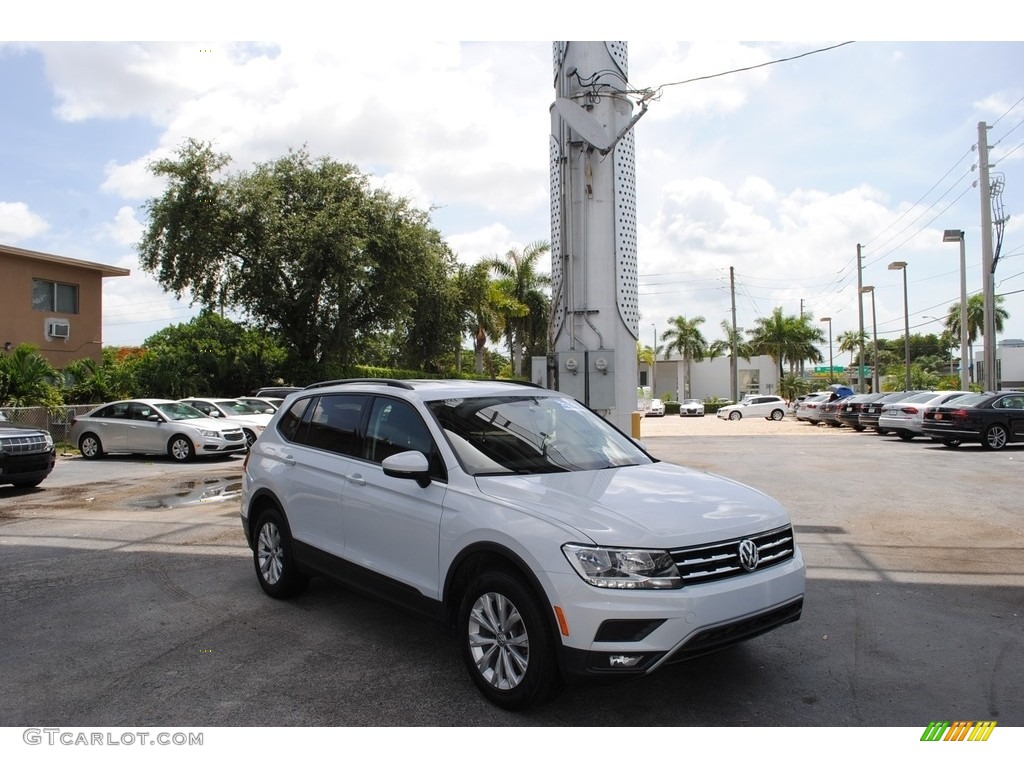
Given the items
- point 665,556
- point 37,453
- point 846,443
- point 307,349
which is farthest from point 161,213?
point 665,556

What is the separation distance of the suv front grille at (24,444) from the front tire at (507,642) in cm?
1039

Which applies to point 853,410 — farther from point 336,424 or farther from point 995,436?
point 336,424

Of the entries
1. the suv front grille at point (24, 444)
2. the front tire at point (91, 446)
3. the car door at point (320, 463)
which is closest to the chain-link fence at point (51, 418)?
the front tire at point (91, 446)

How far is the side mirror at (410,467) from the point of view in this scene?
427 centimetres

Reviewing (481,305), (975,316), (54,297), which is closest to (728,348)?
(975,316)

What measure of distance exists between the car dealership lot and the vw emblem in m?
0.73

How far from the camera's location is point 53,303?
93.2 feet

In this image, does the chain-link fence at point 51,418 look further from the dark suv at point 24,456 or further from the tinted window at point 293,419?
the tinted window at point 293,419

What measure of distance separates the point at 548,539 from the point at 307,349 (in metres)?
25.2

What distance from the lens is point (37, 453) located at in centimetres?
1183

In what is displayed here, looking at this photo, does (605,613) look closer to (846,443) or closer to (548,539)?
(548,539)

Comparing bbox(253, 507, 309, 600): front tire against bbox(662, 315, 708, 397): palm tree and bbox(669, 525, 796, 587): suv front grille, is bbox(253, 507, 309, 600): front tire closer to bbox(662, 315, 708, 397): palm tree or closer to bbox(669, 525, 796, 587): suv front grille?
bbox(669, 525, 796, 587): suv front grille

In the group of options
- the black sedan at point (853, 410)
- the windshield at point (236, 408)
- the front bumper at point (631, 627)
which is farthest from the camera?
the black sedan at point (853, 410)

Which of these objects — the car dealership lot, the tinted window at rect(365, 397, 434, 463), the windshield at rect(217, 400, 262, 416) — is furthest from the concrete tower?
the windshield at rect(217, 400, 262, 416)
